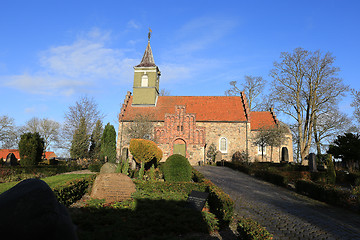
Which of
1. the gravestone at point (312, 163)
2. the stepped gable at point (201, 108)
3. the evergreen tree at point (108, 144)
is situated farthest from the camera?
the stepped gable at point (201, 108)

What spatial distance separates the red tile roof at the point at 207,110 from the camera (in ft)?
106

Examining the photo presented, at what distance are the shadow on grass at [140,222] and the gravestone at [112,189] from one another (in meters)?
1.40

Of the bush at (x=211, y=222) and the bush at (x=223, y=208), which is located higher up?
the bush at (x=223, y=208)

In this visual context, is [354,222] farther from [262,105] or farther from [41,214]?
[262,105]

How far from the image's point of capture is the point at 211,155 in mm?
30188

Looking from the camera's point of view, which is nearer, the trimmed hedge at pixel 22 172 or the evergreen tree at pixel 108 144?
the trimmed hedge at pixel 22 172

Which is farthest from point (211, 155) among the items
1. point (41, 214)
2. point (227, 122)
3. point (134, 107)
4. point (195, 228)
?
point (41, 214)

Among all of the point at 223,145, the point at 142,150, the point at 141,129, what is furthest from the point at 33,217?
the point at 223,145

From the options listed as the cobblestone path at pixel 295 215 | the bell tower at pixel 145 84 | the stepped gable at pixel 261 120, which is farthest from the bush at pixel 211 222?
the bell tower at pixel 145 84

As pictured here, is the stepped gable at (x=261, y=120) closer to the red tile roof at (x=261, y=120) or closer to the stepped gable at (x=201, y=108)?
the red tile roof at (x=261, y=120)

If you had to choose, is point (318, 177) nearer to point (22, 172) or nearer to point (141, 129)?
point (141, 129)

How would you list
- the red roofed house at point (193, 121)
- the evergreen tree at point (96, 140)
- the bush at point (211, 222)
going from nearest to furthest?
the bush at point (211, 222), the evergreen tree at point (96, 140), the red roofed house at point (193, 121)

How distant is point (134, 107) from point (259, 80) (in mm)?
21680

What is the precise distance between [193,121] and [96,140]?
41.5ft
